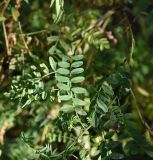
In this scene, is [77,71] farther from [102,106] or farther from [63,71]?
[102,106]

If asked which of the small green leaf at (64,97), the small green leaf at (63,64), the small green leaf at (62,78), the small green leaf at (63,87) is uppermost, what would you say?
the small green leaf at (63,64)

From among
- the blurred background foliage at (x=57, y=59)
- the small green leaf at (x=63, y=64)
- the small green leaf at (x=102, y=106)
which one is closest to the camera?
the small green leaf at (x=102, y=106)

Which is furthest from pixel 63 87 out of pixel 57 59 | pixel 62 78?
pixel 57 59

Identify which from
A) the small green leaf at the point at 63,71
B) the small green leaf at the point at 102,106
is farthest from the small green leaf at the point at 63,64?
the small green leaf at the point at 102,106

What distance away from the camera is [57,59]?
1587 millimetres

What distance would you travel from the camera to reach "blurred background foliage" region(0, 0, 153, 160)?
1.51 metres

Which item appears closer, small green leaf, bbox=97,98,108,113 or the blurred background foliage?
small green leaf, bbox=97,98,108,113

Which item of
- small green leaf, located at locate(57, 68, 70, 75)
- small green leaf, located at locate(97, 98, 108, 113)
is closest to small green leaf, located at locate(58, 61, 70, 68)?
small green leaf, located at locate(57, 68, 70, 75)

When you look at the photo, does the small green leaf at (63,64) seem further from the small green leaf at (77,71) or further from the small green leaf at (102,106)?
the small green leaf at (102,106)

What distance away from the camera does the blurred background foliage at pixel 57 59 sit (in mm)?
1508

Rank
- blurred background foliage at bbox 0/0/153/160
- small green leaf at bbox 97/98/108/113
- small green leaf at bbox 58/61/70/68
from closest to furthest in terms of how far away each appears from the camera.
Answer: small green leaf at bbox 97/98/108/113, small green leaf at bbox 58/61/70/68, blurred background foliage at bbox 0/0/153/160

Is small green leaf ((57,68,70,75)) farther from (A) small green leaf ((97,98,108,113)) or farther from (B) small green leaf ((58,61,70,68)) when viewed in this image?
(A) small green leaf ((97,98,108,113))

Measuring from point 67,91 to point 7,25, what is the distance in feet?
1.82

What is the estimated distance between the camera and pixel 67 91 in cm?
128
